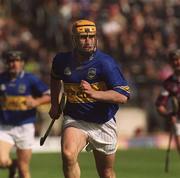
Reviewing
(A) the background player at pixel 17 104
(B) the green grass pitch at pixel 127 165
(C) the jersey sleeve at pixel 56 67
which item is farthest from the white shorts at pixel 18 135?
(C) the jersey sleeve at pixel 56 67

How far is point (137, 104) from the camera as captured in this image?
25656 mm

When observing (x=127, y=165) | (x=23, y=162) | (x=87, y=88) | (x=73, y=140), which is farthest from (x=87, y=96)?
(x=127, y=165)

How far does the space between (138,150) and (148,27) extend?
15.8ft

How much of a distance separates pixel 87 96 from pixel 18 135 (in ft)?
11.9

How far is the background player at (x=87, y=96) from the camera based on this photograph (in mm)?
10258

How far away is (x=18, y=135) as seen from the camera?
1356 cm

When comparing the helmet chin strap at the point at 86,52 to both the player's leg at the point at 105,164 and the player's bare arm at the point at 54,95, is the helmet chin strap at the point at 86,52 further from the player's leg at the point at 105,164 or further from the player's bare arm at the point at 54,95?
the player's leg at the point at 105,164

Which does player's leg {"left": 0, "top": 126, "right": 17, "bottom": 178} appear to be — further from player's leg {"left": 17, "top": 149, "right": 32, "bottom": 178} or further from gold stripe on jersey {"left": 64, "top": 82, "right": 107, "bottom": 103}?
gold stripe on jersey {"left": 64, "top": 82, "right": 107, "bottom": 103}

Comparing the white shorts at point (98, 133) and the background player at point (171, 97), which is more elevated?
the white shorts at point (98, 133)

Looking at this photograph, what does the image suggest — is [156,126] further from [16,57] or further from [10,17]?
[16,57]

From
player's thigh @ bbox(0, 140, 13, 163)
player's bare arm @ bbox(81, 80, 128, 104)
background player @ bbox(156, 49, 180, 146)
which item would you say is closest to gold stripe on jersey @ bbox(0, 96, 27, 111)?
player's thigh @ bbox(0, 140, 13, 163)

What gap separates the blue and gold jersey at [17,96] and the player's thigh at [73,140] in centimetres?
340

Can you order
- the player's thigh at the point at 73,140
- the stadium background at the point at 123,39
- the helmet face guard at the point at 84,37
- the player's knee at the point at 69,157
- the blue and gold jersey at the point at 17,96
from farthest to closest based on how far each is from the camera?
the stadium background at the point at 123,39 → the blue and gold jersey at the point at 17,96 → the helmet face guard at the point at 84,37 → the player's thigh at the point at 73,140 → the player's knee at the point at 69,157

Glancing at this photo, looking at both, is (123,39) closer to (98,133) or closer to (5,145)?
(5,145)
